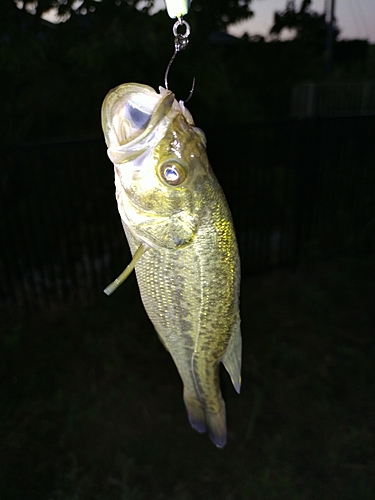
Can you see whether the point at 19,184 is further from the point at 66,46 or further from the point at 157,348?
the point at 157,348

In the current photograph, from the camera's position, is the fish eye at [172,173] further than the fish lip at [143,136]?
Yes

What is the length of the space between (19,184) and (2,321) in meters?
1.43

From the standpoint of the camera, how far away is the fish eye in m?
1.13

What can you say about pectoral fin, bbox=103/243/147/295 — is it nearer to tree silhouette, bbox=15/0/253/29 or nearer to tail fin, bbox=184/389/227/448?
tail fin, bbox=184/389/227/448

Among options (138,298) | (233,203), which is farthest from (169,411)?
(233,203)

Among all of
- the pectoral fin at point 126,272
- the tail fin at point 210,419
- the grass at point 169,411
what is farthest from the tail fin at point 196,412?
the grass at point 169,411

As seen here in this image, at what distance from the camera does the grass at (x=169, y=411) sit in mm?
2834

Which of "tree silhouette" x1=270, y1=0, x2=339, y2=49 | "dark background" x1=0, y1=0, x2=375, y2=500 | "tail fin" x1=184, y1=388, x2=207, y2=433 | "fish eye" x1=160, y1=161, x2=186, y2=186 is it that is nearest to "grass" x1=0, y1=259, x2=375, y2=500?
"dark background" x1=0, y1=0, x2=375, y2=500

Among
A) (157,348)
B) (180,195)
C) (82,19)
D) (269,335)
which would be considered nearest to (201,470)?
(157,348)

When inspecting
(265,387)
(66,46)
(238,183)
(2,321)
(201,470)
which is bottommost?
(201,470)

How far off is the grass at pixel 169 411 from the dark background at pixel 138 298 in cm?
1

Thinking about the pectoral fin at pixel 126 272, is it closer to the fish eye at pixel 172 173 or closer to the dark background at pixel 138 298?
the fish eye at pixel 172 173

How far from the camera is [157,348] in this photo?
3.77 m

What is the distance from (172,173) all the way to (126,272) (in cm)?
34
